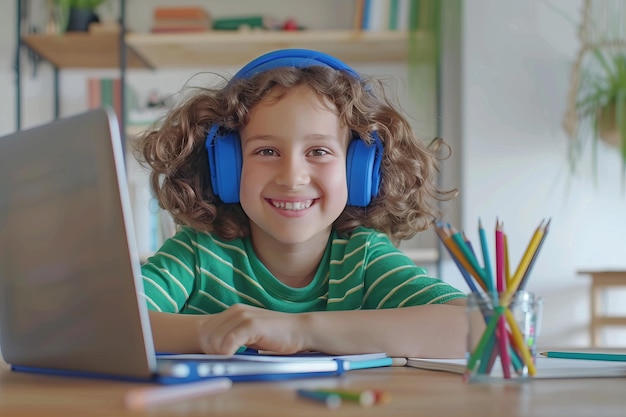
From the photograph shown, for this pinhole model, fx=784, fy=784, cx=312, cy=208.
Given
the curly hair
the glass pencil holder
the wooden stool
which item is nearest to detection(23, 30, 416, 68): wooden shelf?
the wooden stool

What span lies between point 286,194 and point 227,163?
106 mm

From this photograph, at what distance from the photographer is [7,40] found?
136 inches

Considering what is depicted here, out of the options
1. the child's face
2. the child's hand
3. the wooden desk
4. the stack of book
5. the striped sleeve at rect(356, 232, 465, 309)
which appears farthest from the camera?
the stack of book

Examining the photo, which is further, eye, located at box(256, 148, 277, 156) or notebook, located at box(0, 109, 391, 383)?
eye, located at box(256, 148, 277, 156)

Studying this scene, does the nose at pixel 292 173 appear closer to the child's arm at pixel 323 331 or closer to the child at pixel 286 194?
the child at pixel 286 194

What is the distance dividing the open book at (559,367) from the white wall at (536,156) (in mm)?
2399

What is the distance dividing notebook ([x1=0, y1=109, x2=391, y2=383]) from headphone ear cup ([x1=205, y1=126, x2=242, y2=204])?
501mm

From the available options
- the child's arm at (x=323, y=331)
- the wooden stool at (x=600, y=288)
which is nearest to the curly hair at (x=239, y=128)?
the child's arm at (x=323, y=331)

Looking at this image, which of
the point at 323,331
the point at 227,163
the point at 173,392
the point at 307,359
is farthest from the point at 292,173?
the point at 173,392

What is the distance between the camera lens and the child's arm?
77cm

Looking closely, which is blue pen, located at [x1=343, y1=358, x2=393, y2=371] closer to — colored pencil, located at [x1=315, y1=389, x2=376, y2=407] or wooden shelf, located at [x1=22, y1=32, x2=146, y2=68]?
colored pencil, located at [x1=315, y1=389, x2=376, y2=407]

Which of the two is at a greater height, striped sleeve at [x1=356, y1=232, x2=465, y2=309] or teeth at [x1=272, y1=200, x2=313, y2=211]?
teeth at [x1=272, y1=200, x2=313, y2=211]

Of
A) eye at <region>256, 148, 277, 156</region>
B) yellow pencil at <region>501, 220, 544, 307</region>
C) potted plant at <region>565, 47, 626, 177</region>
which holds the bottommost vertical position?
yellow pencil at <region>501, 220, 544, 307</region>

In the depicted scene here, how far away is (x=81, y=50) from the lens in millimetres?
3234
